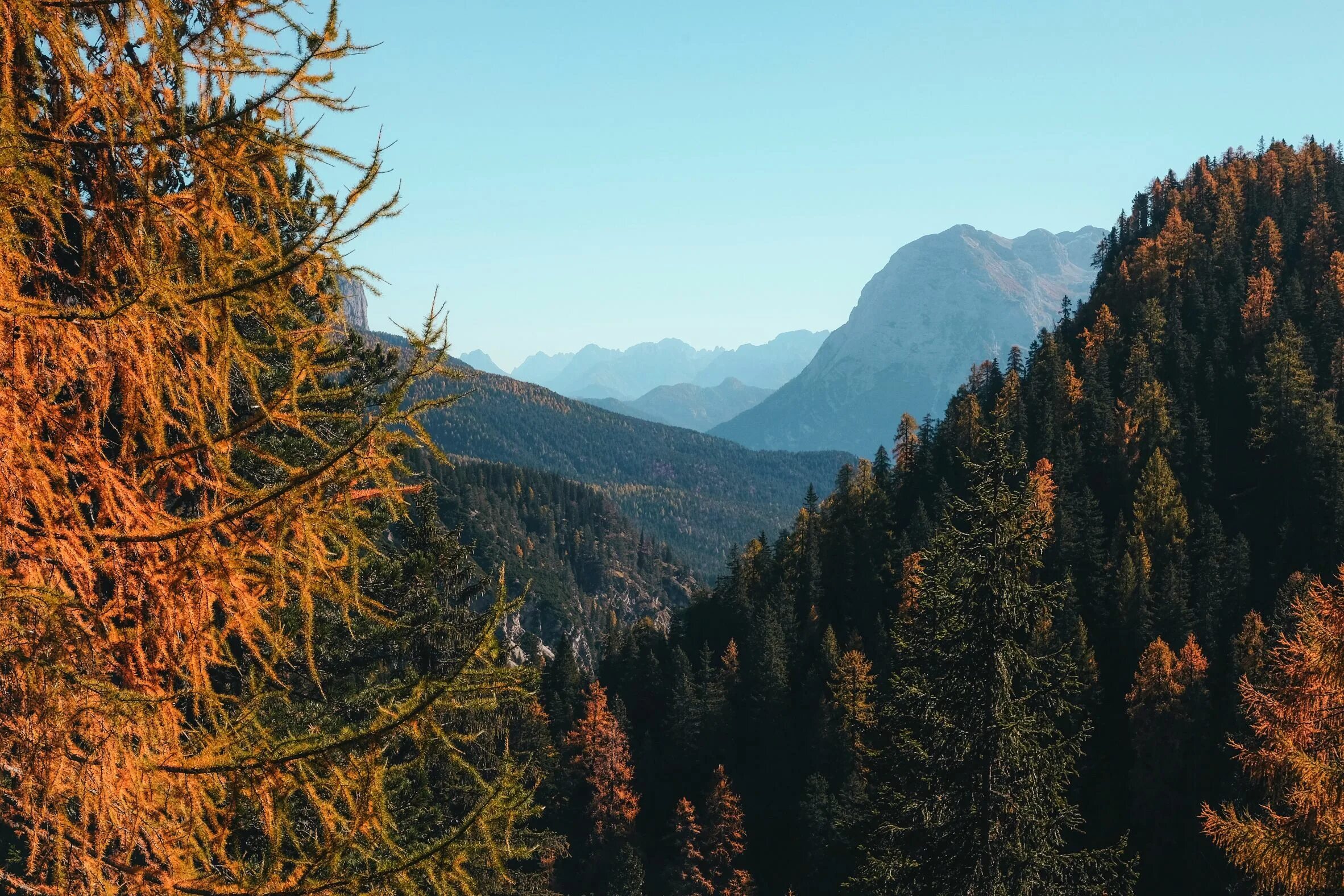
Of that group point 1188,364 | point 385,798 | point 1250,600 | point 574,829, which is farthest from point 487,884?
point 1188,364

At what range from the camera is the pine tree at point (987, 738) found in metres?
13.1

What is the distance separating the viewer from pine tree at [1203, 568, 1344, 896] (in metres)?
10.8

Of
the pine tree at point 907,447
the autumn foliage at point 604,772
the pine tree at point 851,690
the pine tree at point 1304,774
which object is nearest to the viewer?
the pine tree at point 1304,774

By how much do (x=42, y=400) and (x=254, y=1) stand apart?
2.56 m

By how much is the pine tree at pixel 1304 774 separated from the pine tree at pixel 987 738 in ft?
7.36

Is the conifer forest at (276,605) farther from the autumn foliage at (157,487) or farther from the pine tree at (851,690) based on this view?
the pine tree at (851,690)

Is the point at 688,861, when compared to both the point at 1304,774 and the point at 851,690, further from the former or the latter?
the point at 1304,774

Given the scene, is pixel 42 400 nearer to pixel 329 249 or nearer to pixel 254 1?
pixel 329 249

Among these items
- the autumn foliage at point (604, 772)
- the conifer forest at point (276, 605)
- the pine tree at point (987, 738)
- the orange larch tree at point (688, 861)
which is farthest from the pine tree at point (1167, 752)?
the pine tree at point (987, 738)

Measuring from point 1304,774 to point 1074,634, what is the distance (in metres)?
57.2

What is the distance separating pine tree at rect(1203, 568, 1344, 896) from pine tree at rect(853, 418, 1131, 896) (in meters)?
2.24

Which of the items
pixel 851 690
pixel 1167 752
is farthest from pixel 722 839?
pixel 1167 752

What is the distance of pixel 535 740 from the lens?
4003 cm

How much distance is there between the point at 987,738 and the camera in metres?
13.3
